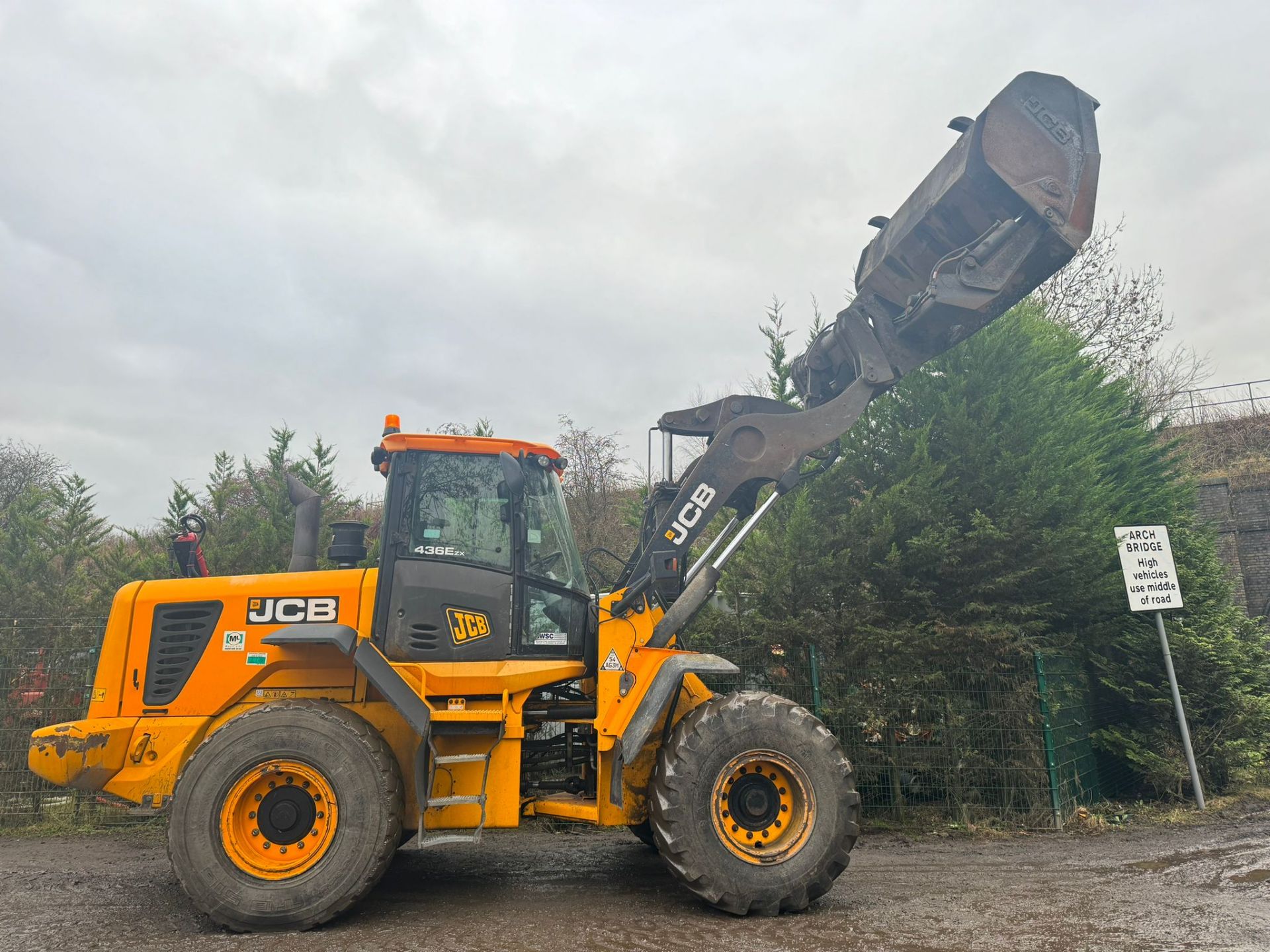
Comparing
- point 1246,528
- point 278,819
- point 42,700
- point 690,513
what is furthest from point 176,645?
point 1246,528

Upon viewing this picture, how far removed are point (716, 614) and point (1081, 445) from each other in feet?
13.3

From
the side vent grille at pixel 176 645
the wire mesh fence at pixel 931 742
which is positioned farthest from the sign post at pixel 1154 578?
the side vent grille at pixel 176 645

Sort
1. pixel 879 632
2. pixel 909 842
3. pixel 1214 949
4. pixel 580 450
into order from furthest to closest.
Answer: pixel 580 450, pixel 879 632, pixel 909 842, pixel 1214 949

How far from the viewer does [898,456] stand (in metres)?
8.78

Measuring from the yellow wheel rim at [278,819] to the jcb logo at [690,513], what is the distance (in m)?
2.72

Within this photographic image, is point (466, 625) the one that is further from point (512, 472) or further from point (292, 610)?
point (292, 610)

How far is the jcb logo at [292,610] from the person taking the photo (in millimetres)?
5652

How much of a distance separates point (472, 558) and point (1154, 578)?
6835mm

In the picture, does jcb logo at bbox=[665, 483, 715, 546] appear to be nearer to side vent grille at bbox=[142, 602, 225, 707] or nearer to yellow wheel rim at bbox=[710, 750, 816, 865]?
yellow wheel rim at bbox=[710, 750, 816, 865]

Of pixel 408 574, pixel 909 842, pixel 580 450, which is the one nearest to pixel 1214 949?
pixel 909 842

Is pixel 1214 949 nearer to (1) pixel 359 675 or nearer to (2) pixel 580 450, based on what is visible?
(1) pixel 359 675

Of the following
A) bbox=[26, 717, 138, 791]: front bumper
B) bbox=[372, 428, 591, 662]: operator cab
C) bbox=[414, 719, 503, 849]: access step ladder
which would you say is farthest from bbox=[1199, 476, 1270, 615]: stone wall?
bbox=[26, 717, 138, 791]: front bumper

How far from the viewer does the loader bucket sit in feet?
18.4

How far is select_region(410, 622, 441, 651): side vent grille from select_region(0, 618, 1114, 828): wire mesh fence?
3.83m
